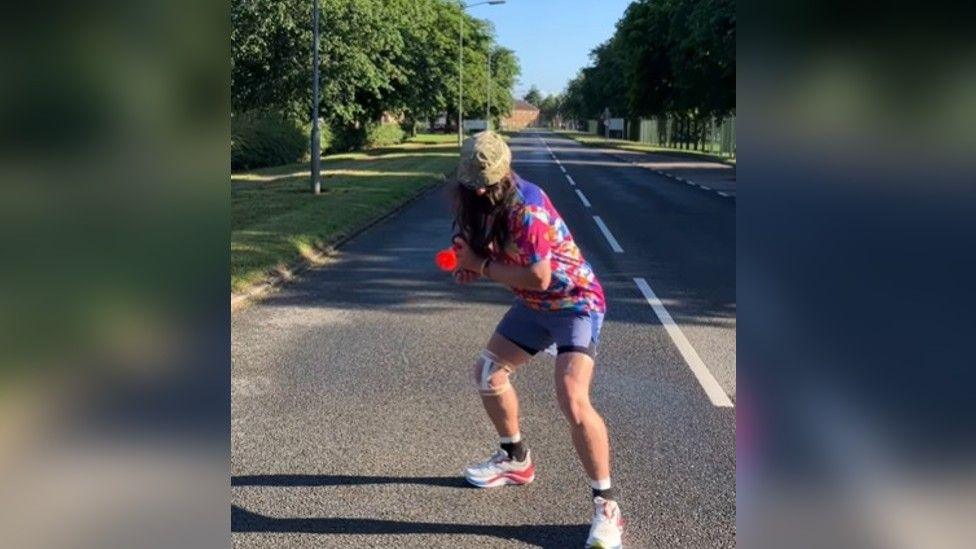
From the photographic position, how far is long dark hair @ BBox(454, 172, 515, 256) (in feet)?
11.8

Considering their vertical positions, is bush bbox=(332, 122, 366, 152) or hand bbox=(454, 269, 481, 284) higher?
bush bbox=(332, 122, 366, 152)

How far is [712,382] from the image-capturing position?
642 centimetres

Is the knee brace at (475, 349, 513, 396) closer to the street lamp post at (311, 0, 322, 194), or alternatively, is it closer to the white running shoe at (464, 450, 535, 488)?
the white running shoe at (464, 450, 535, 488)

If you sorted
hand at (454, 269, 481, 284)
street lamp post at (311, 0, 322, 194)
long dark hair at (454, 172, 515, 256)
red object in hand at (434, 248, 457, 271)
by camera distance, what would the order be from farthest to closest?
street lamp post at (311, 0, 322, 194), hand at (454, 269, 481, 284), long dark hair at (454, 172, 515, 256), red object in hand at (434, 248, 457, 271)

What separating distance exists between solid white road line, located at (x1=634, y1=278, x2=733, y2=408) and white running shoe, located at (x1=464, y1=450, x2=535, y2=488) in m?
1.77

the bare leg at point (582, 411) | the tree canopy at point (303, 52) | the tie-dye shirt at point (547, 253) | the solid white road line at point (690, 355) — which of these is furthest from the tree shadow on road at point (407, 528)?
the tree canopy at point (303, 52)

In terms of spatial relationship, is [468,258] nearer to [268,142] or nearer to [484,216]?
[484,216]

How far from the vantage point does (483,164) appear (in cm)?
352

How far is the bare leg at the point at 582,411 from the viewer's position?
Answer: 3.87 metres

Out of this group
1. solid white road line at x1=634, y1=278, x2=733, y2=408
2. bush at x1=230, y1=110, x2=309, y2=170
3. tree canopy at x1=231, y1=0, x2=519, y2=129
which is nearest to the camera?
solid white road line at x1=634, y1=278, x2=733, y2=408

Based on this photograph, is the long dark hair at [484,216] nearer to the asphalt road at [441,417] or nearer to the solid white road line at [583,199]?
the asphalt road at [441,417]

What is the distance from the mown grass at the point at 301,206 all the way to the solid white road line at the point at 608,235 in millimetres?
3916

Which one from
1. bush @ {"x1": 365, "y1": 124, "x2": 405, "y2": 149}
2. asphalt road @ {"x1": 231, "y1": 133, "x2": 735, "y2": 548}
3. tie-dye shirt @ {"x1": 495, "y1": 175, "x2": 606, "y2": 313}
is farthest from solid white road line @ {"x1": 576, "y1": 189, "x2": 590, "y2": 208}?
bush @ {"x1": 365, "y1": 124, "x2": 405, "y2": 149}

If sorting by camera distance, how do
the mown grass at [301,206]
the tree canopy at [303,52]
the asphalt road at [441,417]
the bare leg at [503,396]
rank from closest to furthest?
the asphalt road at [441,417] < the bare leg at [503,396] < the mown grass at [301,206] < the tree canopy at [303,52]
